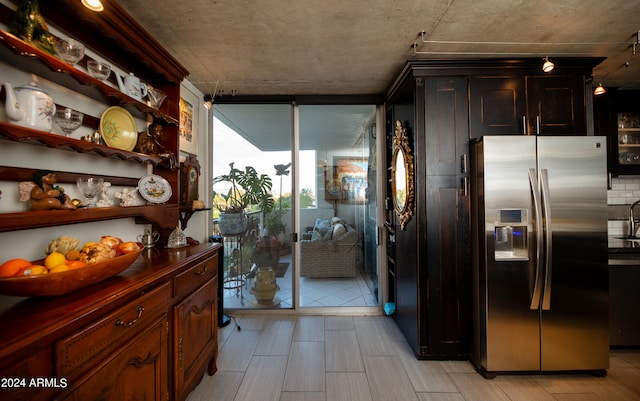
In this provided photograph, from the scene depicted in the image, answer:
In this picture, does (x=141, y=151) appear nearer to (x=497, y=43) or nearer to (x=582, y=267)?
(x=497, y=43)

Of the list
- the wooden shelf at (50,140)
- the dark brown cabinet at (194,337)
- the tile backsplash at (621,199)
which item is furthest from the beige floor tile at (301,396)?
the tile backsplash at (621,199)

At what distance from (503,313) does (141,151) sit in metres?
3.01

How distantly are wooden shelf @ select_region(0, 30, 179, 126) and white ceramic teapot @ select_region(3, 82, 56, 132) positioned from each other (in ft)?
0.45

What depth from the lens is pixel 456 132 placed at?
2.33 m

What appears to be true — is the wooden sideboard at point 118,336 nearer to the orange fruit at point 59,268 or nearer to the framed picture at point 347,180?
the orange fruit at point 59,268

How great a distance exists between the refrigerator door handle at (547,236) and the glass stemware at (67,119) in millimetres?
3118

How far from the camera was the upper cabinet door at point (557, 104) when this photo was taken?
7.73 feet

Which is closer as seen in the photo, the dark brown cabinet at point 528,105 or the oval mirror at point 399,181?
the dark brown cabinet at point 528,105

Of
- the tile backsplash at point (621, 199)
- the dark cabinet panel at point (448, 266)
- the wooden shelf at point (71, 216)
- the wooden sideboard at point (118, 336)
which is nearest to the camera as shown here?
the wooden sideboard at point (118, 336)

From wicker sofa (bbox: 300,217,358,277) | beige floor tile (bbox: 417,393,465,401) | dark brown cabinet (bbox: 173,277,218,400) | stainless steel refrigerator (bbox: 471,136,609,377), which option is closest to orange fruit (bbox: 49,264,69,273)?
dark brown cabinet (bbox: 173,277,218,400)

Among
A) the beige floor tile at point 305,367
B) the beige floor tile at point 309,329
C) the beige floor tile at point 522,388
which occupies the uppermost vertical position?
the beige floor tile at point 309,329

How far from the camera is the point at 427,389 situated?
1.94 meters

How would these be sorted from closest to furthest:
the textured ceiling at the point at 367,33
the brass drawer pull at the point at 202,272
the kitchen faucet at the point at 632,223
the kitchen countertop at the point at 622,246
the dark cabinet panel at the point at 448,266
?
the textured ceiling at the point at 367,33, the brass drawer pull at the point at 202,272, the dark cabinet panel at the point at 448,266, the kitchen countertop at the point at 622,246, the kitchen faucet at the point at 632,223

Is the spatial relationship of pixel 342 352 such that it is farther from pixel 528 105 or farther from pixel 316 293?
pixel 528 105
